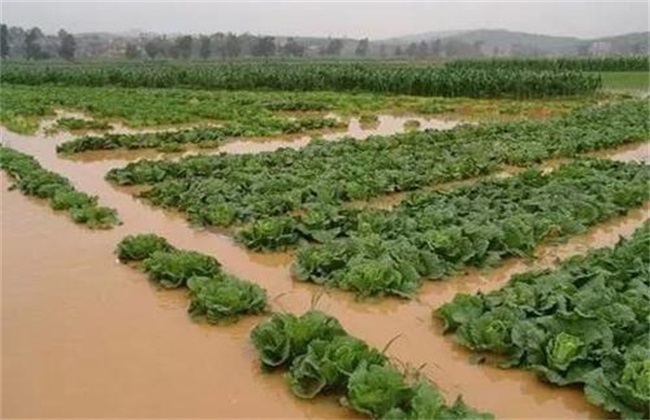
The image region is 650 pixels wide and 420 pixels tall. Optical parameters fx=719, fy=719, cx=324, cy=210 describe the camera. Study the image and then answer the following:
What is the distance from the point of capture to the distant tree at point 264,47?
108125 millimetres

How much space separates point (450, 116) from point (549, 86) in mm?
10270

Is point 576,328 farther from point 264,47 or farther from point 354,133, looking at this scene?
point 264,47

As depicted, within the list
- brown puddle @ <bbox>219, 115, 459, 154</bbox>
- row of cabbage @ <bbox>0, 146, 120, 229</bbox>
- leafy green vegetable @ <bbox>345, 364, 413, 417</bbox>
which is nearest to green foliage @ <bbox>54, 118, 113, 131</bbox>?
brown puddle @ <bbox>219, 115, 459, 154</bbox>

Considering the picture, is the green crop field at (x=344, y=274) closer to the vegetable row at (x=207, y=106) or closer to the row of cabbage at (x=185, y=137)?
the row of cabbage at (x=185, y=137)

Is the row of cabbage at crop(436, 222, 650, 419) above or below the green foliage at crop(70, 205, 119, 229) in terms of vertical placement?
above

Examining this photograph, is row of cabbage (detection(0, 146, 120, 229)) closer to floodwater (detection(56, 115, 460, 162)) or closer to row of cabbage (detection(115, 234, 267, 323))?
row of cabbage (detection(115, 234, 267, 323))

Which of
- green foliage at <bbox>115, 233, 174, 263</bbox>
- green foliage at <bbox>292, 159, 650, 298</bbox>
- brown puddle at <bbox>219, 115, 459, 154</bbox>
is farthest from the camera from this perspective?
brown puddle at <bbox>219, 115, 459, 154</bbox>

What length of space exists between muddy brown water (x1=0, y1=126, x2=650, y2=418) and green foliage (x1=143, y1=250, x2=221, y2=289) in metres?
0.14

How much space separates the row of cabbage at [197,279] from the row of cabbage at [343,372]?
0.72m

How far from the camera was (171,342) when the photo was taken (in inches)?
207

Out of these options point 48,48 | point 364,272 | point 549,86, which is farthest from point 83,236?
point 48,48

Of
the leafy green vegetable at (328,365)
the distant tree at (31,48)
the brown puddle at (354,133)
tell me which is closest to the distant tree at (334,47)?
the distant tree at (31,48)

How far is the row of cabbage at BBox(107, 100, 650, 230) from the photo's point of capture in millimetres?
9148

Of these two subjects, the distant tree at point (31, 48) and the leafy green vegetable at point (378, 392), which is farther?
the distant tree at point (31, 48)
